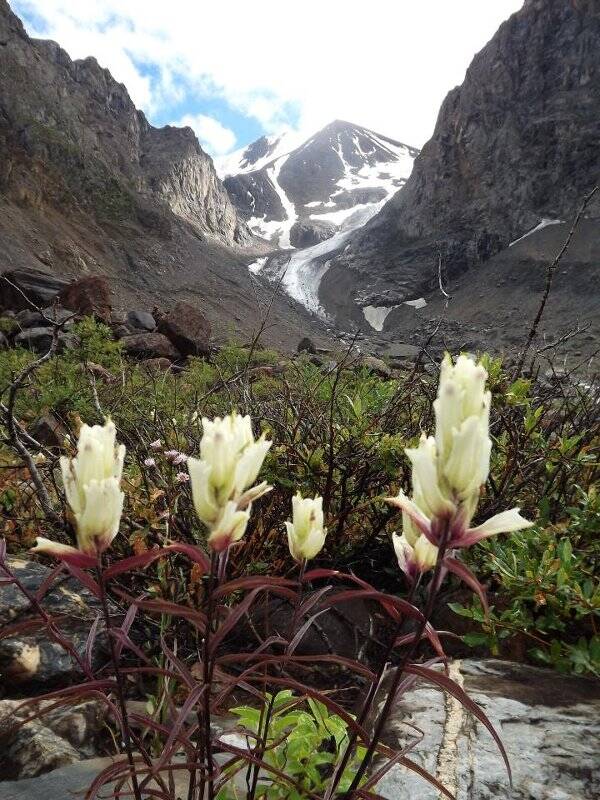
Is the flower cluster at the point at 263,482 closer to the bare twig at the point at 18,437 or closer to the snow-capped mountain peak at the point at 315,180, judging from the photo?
the bare twig at the point at 18,437

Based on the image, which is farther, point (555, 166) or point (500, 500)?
point (555, 166)

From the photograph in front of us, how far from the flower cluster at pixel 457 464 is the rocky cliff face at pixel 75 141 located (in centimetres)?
3473

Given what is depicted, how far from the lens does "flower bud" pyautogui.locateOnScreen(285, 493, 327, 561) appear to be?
3.08 ft

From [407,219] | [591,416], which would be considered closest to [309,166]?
[407,219]

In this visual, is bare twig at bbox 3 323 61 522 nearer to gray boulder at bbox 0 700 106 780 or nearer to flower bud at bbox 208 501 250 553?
gray boulder at bbox 0 700 106 780

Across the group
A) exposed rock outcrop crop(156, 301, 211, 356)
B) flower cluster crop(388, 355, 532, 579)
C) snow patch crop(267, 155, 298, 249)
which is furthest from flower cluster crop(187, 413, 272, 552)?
snow patch crop(267, 155, 298, 249)

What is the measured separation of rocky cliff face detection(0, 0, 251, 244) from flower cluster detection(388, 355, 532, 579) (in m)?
34.7

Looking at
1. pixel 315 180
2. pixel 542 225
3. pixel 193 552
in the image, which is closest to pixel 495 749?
pixel 193 552

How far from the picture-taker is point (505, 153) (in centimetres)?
5431

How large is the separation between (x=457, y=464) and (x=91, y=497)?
1.60ft

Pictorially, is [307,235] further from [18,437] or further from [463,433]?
[463,433]

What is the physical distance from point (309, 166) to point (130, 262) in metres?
104

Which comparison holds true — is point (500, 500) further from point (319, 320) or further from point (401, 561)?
point (319, 320)

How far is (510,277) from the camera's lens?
48125mm
